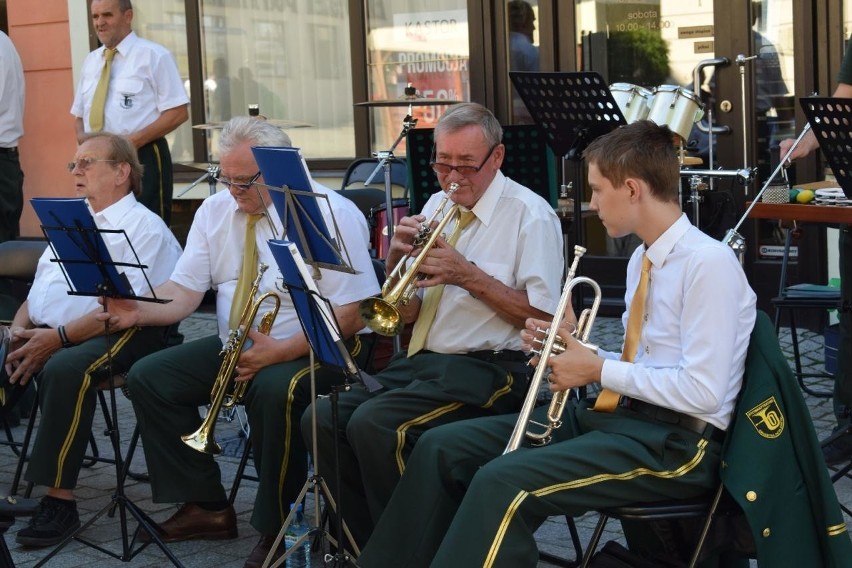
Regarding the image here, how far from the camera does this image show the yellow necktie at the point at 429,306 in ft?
14.2

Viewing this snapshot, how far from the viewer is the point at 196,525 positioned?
4.88 metres

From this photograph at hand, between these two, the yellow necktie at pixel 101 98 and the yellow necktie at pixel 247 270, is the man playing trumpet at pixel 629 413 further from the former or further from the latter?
the yellow necktie at pixel 101 98

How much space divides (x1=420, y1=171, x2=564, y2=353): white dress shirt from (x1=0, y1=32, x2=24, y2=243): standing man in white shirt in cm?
475

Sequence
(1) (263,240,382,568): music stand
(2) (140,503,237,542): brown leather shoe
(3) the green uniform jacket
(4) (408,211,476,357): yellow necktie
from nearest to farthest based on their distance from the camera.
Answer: (3) the green uniform jacket, (1) (263,240,382,568): music stand, (4) (408,211,476,357): yellow necktie, (2) (140,503,237,542): brown leather shoe

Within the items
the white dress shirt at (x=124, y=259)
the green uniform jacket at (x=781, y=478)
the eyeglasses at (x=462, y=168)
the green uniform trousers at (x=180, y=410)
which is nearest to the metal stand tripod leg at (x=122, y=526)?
the green uniform trousers at (x=180, y=410)

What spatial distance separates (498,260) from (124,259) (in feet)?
5.86

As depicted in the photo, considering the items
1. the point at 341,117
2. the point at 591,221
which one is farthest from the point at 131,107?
the point at 591,221

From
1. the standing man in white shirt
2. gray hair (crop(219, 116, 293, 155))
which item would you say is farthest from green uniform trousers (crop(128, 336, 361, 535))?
the standing man in white shirt

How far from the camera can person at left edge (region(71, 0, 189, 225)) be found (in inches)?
295

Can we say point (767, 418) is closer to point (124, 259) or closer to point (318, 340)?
point (318, 340)

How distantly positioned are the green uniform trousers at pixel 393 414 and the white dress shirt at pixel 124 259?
4.48 feet

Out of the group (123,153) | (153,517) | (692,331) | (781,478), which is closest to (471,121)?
(692,331)

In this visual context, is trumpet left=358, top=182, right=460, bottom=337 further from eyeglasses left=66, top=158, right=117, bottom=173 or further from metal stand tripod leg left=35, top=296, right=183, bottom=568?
eyeglasses left=66, top=158, right=117, bottom=173

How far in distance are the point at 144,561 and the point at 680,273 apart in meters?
2.39
